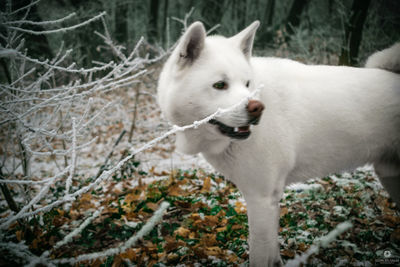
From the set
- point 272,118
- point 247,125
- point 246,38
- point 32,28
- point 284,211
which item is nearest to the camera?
point 247,125

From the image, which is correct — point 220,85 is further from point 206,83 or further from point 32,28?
point 32,28

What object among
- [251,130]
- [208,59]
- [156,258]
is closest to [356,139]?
[251,130]

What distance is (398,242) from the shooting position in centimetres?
244

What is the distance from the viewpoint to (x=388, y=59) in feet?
8.11

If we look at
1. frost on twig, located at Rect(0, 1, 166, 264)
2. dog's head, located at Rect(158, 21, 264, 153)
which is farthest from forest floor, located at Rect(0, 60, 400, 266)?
dog's head, located at Rect(158, 21, 264, 153)

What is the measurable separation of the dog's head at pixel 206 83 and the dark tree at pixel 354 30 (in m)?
4.77

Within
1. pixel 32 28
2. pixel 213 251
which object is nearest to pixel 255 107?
pixel 213 251

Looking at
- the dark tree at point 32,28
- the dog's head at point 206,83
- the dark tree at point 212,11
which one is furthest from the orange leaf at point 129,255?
the dark tree at point 212,11

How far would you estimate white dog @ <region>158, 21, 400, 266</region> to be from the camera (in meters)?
1.94

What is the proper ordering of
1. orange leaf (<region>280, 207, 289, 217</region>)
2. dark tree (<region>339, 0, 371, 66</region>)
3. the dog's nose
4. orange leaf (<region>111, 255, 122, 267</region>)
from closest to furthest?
the dog's nose → orange leaf (<region>111, 255, 122, 267</region>) → orange leaf (<region>280, 207, 289, 217</region>) → dark tree (<region>339, 0, 371, 66</region>)

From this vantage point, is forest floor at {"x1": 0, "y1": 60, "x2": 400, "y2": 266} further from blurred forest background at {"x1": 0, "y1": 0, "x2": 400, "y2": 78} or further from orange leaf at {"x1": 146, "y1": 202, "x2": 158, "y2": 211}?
blurred forest background at {"x1": 0, "y1": 0, "x2": 400, "y2": 78}

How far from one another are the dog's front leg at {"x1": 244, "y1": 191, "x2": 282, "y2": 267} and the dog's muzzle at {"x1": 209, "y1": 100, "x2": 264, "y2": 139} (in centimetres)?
54

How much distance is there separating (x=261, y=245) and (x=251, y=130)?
0.97 meters

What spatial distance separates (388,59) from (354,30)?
407 cm
